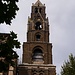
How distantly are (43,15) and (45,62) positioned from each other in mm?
9998

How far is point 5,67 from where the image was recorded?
446 inches

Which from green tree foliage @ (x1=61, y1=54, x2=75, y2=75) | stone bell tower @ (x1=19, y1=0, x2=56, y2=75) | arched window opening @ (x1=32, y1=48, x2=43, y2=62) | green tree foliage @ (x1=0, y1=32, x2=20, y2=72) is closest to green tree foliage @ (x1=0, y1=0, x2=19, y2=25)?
green tree foliage @ (x1=0, y1=32, x2=20, y2=72)

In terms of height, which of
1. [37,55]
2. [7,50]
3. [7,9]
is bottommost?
[7,50]

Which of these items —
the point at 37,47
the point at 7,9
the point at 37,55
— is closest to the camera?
the point at 7,9

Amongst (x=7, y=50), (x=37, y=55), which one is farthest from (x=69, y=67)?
(x=37, y=55)

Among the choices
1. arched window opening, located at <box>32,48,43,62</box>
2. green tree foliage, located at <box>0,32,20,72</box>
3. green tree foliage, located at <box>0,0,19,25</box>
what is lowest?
green tree foliage, located at <box>0,32,20,72</box>

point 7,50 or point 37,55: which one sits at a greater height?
point 37,55

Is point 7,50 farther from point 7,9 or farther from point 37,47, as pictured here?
point 37,47

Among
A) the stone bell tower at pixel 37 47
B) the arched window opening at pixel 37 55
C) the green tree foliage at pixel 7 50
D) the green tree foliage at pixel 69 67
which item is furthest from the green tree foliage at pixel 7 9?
the arched window opening at pixel 37 55

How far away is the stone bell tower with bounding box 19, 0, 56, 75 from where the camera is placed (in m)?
46.6

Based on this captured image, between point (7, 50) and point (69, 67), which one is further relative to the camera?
point (69, 67)

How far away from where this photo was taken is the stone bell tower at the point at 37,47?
153 ft

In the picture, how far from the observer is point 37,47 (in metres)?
48.8

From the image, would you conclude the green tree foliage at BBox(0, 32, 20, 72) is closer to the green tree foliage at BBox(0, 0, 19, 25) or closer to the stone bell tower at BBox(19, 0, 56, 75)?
the green tree foliage at BBox(0, 0, 19, 25)
